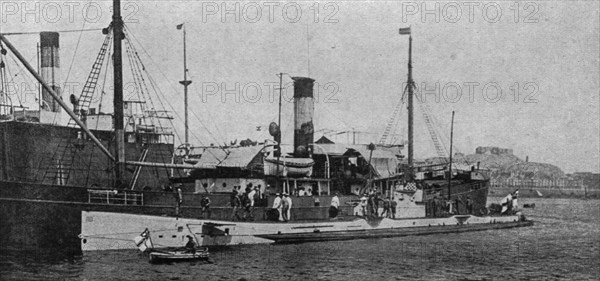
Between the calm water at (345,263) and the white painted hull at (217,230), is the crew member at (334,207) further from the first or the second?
the calm water at (345,263)

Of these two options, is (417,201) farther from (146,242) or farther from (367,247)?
(146,242)

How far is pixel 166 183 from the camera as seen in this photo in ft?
119

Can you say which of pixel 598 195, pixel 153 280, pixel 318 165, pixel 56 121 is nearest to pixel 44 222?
pixel 153 280

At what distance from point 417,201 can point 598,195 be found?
107032mm

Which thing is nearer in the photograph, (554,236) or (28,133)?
(28,133)

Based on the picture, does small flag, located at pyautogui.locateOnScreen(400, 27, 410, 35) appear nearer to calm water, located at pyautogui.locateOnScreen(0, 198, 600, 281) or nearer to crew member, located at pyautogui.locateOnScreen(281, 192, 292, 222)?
calm water, located at pyautogui.locateOnScreen(0, 198, 600, 281)

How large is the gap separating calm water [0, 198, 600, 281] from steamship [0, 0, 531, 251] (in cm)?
101

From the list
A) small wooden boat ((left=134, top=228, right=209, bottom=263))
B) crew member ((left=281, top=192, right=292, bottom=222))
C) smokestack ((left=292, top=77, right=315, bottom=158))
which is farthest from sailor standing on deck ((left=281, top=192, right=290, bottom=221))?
small wooden boat ((left=134, top=228, right=209, bottom=263))

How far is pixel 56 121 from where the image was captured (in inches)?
1341

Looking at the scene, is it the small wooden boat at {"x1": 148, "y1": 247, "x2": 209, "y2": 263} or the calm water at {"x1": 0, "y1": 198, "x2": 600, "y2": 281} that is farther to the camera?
the small wooden boat at {"x1": 148, "y1": 247, "x2": 209, "y2": 263}

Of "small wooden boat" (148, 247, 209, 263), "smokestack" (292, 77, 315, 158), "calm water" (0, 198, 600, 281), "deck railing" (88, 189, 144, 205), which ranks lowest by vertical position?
"calm water" (0, 198, 600, 281)

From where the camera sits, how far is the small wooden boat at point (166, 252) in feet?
68.3

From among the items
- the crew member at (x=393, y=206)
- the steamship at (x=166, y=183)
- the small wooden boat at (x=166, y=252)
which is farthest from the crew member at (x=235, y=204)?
the crew member at (x=393, y=206)

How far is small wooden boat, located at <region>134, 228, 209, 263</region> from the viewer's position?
20812 millimetres
